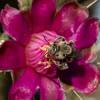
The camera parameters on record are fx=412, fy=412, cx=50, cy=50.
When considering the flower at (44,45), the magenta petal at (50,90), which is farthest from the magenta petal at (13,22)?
the magenta petal at (50,90)

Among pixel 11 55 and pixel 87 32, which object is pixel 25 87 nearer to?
pixel 11 55

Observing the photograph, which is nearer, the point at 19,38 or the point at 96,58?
the point at 19,38

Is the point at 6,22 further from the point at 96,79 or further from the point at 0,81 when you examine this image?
the point at 96,79

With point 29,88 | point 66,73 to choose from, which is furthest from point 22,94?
point 66,73

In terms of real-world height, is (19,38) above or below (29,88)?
above

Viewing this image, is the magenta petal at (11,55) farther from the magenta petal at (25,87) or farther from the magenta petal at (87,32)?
the magenta petal at (87,32)
